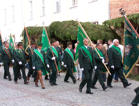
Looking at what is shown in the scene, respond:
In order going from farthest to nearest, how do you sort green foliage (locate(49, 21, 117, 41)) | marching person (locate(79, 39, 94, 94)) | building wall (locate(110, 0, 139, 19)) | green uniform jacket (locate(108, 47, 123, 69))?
green foliage (locate(49, 21, 117, 41)), building wall (locate(110, 0, 139, 19)), green uniform jacket (locate(108, 47, 123, 69)), marching person (locate(79, 39, 94, 94))

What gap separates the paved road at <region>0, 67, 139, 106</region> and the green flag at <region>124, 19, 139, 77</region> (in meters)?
1.00

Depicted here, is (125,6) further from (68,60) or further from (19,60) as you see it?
(19,60)

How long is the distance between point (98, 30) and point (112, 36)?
923 millimetres

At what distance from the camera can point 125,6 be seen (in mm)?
16984

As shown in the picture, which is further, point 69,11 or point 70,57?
point 69,11

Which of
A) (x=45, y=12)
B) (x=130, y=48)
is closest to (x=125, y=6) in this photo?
(x=130, y=48)

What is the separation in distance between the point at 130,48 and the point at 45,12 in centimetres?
1723

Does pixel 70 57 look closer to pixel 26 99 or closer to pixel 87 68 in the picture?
pixel 87 68

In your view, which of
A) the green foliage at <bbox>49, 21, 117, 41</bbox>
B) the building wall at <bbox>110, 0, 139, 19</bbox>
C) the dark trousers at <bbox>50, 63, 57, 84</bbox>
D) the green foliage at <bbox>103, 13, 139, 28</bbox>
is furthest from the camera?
the green foliage at <bbox>49, 21, 117, 41</bbox>

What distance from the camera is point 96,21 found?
64.3 feet

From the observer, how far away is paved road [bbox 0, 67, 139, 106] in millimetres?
8086

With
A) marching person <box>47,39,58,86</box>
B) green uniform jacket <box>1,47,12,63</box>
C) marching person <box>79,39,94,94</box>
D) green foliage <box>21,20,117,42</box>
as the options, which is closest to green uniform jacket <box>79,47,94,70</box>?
marching person <box>79,39,94,94</box>

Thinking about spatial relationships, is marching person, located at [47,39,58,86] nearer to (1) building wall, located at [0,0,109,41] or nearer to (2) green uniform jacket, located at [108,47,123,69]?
(2) green uniform jacket, located at [108,47,123,69]

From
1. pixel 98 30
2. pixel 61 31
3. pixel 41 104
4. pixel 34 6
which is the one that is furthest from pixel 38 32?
pixel 41 104
